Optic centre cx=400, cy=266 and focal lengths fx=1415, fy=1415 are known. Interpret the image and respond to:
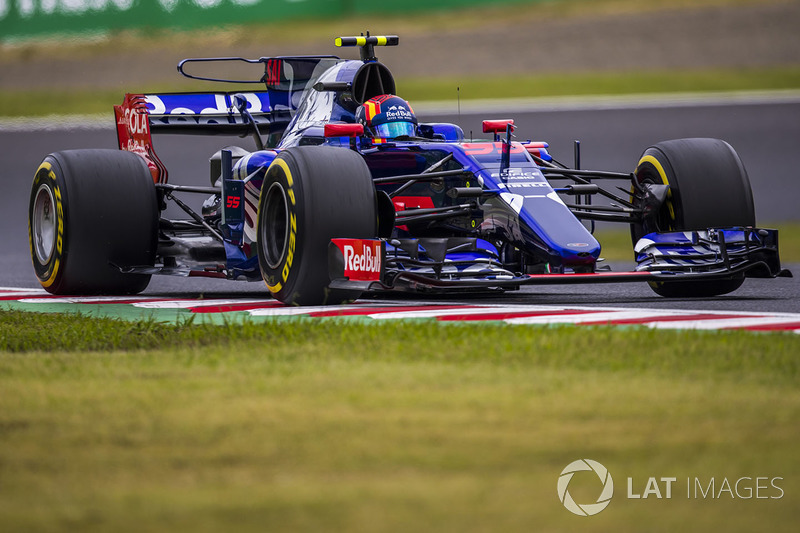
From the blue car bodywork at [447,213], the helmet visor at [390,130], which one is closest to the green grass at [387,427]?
the blue car bodywork at [447,213]

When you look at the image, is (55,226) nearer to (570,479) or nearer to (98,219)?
(98,219)

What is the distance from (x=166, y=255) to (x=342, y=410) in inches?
248

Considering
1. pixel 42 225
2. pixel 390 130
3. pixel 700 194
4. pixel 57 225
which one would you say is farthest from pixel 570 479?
pixel 42 225

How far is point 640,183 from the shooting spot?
1056 centimetres

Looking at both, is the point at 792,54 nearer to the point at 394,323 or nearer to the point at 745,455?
the point at 394,323

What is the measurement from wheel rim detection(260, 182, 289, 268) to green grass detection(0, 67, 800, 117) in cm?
1830

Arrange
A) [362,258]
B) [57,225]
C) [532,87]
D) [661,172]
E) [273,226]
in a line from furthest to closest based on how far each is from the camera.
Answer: [532,87] < [57,225] < [661,172] < [273,226] < [362,258]

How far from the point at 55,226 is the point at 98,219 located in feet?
1.41

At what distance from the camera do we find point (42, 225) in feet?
37.3

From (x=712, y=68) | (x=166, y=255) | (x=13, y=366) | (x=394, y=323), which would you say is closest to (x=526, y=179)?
(x=394, y=323)

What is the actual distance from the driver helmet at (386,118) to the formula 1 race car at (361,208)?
11 millimetres

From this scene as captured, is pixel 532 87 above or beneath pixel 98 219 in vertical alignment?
above

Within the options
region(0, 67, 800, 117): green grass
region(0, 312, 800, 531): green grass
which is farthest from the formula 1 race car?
region(0, 67, 800, 117): green grass

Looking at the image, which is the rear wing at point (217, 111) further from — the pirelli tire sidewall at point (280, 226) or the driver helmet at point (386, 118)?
the pirelli tire sidewall at point (280, 226)
